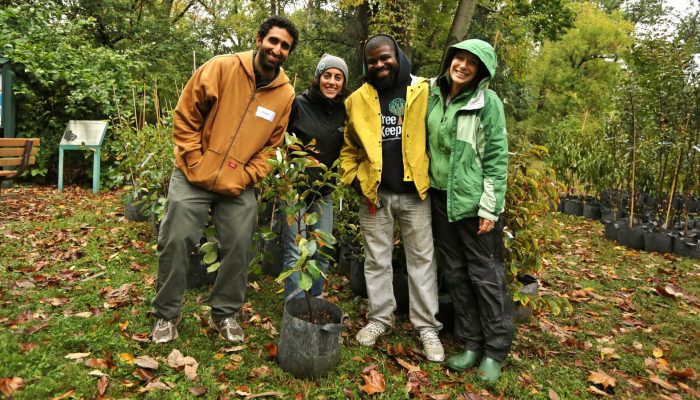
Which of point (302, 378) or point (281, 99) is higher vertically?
point (281, 99)

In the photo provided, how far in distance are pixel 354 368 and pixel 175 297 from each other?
116cm

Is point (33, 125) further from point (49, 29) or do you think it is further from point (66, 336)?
point (66, 336)

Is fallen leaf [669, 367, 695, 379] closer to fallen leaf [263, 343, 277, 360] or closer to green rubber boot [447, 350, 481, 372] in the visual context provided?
green rubber boot [447, 350, 481, 372]

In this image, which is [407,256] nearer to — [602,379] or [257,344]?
[257,344]

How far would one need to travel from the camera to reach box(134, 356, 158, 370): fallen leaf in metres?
2.49

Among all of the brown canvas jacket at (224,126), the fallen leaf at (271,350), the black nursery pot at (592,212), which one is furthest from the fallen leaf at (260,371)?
the black nursery pot at (592,212)

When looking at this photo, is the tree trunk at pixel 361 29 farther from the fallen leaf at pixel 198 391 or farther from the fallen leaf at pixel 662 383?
the fallen leaf at pixel 198 391

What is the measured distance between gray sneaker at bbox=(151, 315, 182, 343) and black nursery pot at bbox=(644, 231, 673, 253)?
599cm

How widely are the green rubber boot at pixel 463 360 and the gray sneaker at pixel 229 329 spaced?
1335 mm

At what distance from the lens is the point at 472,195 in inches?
105

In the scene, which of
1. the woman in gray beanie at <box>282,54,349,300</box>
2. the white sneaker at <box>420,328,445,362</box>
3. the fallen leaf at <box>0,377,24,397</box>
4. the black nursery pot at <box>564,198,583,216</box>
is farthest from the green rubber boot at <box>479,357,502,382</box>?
the black nursery pot at <box>564,198,583,216</box>

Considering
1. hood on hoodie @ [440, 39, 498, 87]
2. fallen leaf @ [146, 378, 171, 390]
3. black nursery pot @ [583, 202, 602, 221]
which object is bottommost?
fallen leaf @ [146, 378, 171, 390]

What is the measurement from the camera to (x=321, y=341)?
2553 millimetres

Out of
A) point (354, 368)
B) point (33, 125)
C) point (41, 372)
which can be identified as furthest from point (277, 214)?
point (33, 125)
